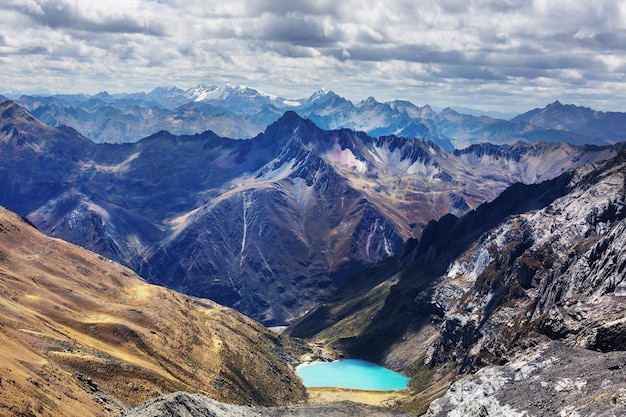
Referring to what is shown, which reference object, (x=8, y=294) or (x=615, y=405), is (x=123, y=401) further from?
(x=615, y=405)

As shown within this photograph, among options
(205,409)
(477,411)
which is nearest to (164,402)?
(205,409)

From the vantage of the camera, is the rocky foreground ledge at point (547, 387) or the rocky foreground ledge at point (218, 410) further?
the rocky foreground ledge at point (547, 387)

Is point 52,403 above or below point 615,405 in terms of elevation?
below

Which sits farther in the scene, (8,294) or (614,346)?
(8,294)

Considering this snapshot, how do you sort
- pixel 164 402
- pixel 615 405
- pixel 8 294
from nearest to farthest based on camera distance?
pixel 615 405
pixel 164 402
pixel 8 294
